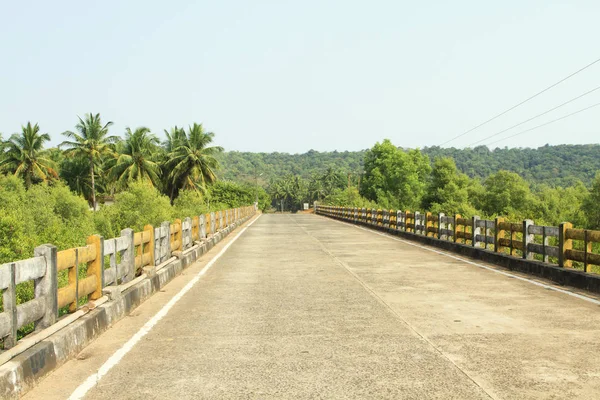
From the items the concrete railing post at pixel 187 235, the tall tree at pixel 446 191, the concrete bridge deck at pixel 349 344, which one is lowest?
the concrete bridge deck at pixel 349 344

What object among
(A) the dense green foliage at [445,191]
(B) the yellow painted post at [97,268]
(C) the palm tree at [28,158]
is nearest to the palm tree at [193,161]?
(C) the palm tree at [28,158]

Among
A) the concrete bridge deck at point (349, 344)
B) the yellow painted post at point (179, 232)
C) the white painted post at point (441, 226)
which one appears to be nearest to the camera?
the concrete bridge deck at point (349, 344)

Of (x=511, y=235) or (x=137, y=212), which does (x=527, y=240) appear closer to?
(x=511, y=235)

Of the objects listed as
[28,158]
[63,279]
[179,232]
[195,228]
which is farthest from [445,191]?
[63,279]

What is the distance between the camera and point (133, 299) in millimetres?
10078

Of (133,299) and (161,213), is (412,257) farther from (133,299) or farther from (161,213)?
(161,213)

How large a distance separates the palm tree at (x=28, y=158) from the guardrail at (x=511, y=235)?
53507mm

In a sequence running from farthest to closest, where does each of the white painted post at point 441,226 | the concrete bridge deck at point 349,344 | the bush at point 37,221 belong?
the white painted post at point 441,226 < the bush at point 37,221 < the concrete bridge deck at point 349,344

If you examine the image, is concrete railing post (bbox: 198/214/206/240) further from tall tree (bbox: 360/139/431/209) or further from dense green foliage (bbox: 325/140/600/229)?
tall tree (bbox: 360/139/431/209)

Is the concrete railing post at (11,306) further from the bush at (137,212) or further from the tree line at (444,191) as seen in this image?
the tree line at (444,191)

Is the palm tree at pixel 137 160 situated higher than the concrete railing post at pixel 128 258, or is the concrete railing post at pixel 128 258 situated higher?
the palm tree at pixel 137 160

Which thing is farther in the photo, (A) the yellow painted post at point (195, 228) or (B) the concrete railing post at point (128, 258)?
(A) the yellow painted post at point (195, 228)

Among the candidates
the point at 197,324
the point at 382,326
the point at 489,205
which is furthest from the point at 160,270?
the point at 489,205

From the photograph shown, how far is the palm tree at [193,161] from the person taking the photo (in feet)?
262
